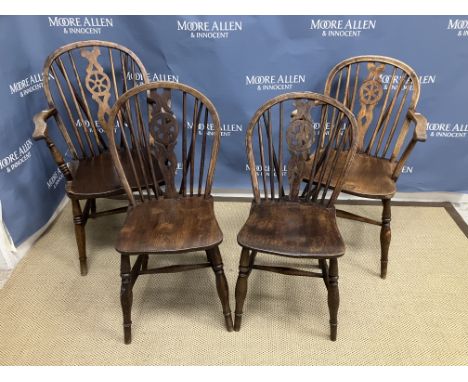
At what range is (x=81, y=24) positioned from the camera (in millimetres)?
2182

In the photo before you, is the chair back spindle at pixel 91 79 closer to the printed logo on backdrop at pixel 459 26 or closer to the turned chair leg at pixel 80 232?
the turned chair leg at pixel 80 232

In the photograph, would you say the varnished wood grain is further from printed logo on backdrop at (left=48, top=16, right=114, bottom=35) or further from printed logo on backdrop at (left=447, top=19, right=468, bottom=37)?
printed logo on backdrop at (left=48, top=16, right=114, bottom=35)

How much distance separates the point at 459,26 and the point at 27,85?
2.31 meters

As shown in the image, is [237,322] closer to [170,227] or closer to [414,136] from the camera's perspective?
[170,227]

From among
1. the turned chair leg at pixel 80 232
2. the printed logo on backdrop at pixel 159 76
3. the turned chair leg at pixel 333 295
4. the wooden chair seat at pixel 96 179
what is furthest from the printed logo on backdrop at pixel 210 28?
the turned chair leg at pixel 333 295

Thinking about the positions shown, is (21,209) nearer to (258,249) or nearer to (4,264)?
(4,264)

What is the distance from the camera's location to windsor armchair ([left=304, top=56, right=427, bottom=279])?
1.87 meters

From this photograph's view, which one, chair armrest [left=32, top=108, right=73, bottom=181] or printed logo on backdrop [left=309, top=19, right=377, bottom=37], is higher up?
printed logo on backdrop [left=309, top=19, right=377, bottom=37]

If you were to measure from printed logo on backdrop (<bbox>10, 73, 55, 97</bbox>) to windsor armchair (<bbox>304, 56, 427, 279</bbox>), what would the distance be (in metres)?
1.55

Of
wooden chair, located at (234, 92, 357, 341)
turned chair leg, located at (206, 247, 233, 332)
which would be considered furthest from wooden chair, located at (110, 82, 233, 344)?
wooden chair, located at (234, 92, 357, 341)

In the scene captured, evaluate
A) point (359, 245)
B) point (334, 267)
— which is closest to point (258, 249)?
point (334, 267)

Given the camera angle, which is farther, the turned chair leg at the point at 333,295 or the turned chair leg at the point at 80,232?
the turned chair leg at the point at 80,232

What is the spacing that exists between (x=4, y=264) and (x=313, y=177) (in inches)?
64.9

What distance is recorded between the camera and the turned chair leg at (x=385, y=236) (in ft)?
6.29
